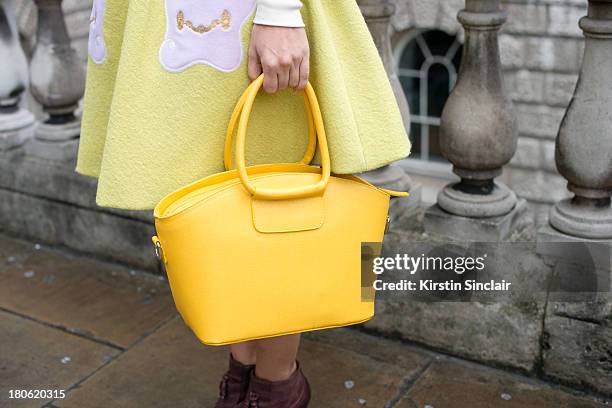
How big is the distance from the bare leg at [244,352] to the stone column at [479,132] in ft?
2.71

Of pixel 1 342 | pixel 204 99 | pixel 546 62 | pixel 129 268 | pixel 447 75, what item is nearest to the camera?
pixel 204 99

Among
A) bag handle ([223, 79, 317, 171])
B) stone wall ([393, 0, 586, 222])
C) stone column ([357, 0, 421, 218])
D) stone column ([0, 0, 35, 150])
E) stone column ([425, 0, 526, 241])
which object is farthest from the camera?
stone wall ([393, 0, 586, 222])

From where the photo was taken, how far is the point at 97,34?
2.14m

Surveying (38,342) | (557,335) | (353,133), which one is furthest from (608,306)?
(38,342)

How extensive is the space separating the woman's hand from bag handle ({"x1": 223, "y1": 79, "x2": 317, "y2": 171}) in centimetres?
7

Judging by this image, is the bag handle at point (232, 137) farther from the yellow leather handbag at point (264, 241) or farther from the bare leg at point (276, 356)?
the bare leg at point (276, 356)

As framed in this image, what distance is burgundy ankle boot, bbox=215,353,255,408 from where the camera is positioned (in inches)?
96.2

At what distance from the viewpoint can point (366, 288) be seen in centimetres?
221

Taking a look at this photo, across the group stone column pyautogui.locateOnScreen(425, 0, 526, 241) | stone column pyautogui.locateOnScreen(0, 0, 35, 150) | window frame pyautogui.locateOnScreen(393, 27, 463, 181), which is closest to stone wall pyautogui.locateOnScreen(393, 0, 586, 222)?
window frame pyautogui.locateOnScreen(393, 27, 463, 181)

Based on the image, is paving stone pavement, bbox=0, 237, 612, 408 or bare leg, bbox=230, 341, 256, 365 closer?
bare leg, bbox=230, 341, 256, 365

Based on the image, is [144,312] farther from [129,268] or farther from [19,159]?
[19,159]

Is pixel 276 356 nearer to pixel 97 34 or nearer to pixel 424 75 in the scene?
pixel 97 34

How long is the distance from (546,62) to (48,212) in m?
7.94

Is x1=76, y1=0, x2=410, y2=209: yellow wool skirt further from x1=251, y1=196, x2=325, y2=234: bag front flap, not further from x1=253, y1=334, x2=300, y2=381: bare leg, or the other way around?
x1=253, y1=334, x2=300, y2=381: bare leg
